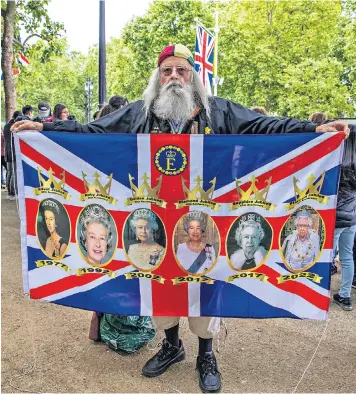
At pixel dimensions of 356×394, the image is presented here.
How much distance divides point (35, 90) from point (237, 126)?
135 ft

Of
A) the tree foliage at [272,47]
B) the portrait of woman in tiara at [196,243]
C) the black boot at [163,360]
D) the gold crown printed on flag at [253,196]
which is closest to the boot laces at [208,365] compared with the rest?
the black boot at [163,360]

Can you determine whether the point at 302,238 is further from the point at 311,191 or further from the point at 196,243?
the point at 196,243

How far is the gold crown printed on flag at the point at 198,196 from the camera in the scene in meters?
2.55

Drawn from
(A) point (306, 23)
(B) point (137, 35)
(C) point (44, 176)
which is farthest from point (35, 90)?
(C) point (44, 176)

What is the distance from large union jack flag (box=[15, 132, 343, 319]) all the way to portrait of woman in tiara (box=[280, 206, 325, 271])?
3 centimetres

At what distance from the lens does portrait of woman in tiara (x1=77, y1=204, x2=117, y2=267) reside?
8.75ft

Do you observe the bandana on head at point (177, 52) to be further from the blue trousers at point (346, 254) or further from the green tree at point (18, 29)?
the green tree at point (18, 29)

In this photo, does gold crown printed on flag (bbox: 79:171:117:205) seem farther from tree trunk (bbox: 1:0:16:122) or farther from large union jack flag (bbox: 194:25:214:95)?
tree trunk (bbox: 1:0:16:122)

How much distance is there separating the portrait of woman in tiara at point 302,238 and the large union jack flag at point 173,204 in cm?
3

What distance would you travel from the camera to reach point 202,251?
2607 millimetres

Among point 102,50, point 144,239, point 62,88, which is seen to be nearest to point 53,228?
point 144,239

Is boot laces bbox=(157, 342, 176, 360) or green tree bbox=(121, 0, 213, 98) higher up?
green tree bbox=(121, 0, 213, 98)

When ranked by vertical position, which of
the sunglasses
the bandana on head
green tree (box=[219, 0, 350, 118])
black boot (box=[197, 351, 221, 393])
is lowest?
black boot (box=[197, 351, 221, 393])

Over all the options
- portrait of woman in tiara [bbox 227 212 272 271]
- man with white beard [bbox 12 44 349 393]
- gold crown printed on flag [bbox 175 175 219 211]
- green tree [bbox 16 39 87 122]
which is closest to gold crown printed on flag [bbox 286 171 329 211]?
portrait of woman in tiara [bbox 227 212 272 271]
